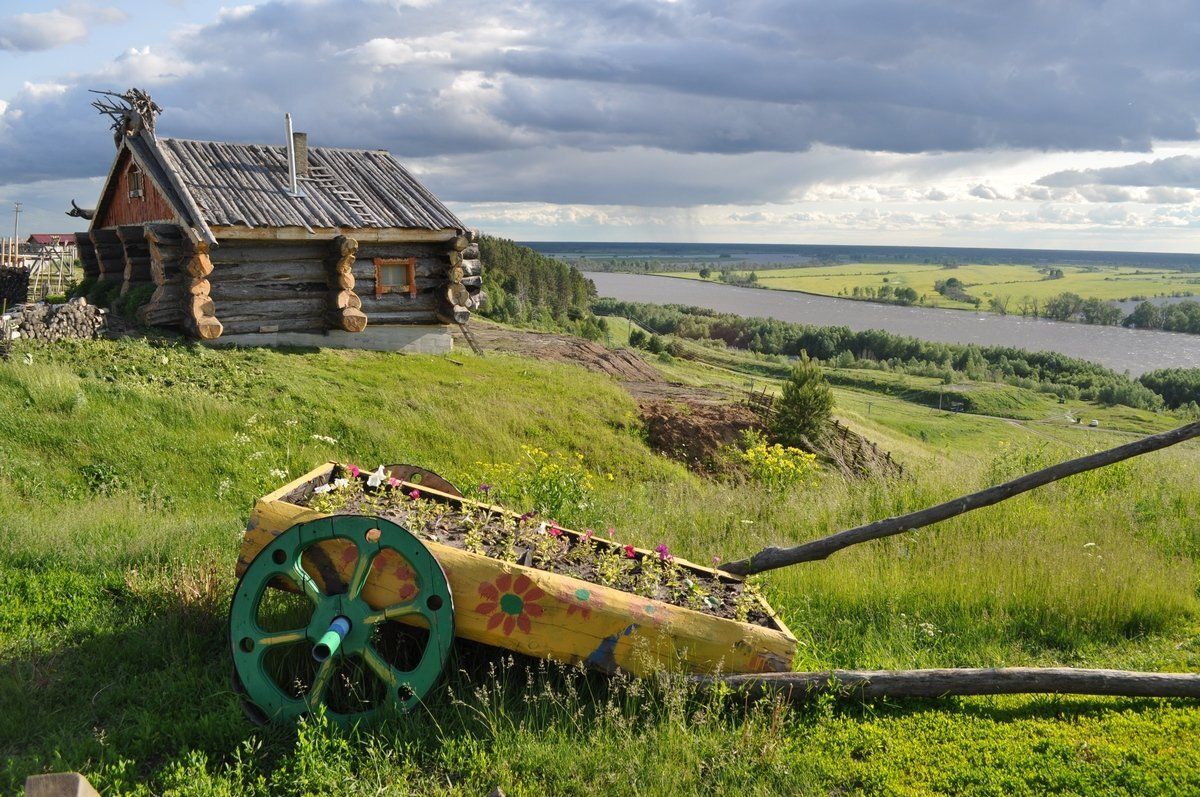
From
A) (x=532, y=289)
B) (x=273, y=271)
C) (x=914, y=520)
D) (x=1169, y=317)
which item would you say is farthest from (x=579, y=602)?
(x=1169, y=317)

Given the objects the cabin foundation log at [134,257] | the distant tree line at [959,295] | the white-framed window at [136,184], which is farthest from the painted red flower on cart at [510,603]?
the distant tree line at [959,295]

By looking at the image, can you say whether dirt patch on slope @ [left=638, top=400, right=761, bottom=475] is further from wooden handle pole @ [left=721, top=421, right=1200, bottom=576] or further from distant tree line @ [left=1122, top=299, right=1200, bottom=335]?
distant tree line @ [left=1122, top=299, right=1200, bottom=335]

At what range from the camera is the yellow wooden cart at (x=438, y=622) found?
422 centimetres

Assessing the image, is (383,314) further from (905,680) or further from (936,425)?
(936,425)

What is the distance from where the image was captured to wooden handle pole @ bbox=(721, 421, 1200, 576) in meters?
5.14

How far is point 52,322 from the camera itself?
1377 centimetres

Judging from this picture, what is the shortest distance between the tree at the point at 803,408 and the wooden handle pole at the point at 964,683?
734 inches

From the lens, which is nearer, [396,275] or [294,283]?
[294,283]

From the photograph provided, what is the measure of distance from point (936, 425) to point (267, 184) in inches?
1761

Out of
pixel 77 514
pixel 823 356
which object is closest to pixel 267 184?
pixel 77 514

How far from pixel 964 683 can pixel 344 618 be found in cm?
323

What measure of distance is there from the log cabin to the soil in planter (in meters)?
12.5

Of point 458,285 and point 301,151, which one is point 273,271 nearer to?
point 301,151

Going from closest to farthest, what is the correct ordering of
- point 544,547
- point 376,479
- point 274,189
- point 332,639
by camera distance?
point 332,639 < point 544,547 < point 376,479 < point 274,189
